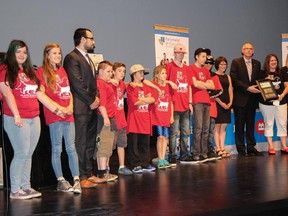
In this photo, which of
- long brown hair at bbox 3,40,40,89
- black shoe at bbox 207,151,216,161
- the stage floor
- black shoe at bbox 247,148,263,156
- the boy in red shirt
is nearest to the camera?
the stage floor

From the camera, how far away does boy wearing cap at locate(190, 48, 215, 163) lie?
5.84 meters

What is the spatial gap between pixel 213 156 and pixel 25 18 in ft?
10.5

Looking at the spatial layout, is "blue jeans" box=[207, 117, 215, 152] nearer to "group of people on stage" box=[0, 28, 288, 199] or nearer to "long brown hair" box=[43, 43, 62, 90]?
"group of people on stage" box=[0, 28, 288, 199]

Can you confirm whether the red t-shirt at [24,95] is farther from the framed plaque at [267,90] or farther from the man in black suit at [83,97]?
the framed plaque at [267,90]

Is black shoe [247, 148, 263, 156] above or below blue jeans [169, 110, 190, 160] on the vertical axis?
below

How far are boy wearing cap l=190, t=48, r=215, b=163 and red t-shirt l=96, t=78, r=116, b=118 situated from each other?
1426 millimetres

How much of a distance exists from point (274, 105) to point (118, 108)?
115 inches

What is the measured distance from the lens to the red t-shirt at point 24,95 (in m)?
3.77

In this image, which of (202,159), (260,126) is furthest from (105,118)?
(260,126)

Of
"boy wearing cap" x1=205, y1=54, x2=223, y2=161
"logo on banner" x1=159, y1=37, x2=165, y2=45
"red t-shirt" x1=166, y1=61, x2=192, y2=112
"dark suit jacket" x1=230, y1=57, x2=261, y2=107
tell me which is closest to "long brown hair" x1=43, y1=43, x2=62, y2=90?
"red t-shirt" x1=166, y1=61, x2=192, y2=112

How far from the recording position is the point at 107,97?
4.77 m

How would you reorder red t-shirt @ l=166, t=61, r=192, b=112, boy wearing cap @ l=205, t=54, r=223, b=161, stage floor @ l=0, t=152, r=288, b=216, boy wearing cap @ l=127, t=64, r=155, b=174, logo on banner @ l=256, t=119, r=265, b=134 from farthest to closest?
1. logo on banner @ l=256, t=119, r=265, b=134
2. boy wearing cap @ l=205, t=54, r=223, b=161
3. red t-shirt @ l=166, t=61, r=192, b=112
4. boy wearing cap @ l=127, t=64, r=155, b=174
5. stage floor @ l=0, t=152, r=288, b=216

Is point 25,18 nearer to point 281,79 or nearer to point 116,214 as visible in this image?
point 116,214

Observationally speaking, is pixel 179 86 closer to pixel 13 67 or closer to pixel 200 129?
pixel 200 129
